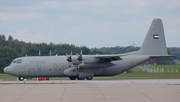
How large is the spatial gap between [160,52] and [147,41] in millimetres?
2388

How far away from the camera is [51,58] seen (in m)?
32.2

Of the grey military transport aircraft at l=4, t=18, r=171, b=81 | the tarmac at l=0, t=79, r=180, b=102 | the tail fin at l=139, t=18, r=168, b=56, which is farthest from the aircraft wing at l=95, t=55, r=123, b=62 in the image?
the tarmac at l=0, t=79, r=180, b=102

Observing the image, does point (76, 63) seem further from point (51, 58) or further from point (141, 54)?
point (141, 54)

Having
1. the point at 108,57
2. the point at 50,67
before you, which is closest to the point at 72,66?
the point at 50,67

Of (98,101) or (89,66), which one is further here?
(89,66)

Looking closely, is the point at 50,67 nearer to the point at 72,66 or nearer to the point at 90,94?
the point at 72,66

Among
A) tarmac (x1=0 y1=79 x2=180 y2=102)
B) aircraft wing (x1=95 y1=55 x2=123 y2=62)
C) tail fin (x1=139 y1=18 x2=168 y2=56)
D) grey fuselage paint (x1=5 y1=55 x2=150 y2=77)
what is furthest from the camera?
tail fin (x1=139 y1=18 x2=168 y2=56)

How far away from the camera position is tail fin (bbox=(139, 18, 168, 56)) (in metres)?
33.6

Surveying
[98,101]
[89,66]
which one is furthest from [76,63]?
[98,101]

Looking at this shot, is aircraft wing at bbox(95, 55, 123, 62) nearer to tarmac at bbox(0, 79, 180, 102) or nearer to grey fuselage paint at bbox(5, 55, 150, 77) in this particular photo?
grey fuselage paint at bbox(5, 55, 150, 77)

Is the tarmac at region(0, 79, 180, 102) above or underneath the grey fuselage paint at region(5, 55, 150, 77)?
underneath

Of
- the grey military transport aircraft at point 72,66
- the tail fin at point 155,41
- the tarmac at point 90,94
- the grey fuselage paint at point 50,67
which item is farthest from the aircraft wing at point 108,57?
the tarmac at point 90,94

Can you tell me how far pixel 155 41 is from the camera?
3375cm

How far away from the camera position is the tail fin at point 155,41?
1321 inches
